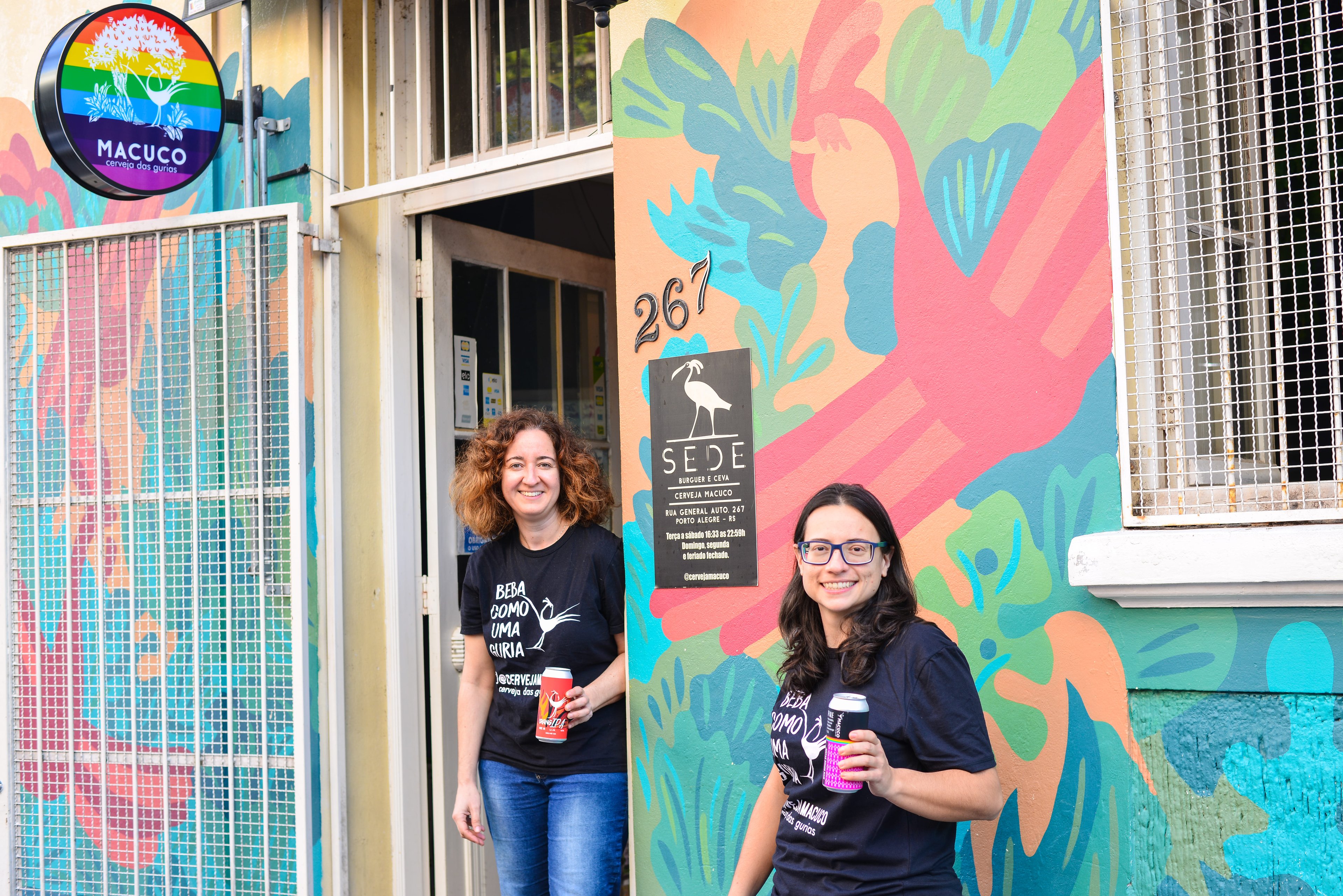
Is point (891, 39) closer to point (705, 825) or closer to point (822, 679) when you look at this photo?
point (822, 679)

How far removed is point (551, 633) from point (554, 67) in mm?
2009

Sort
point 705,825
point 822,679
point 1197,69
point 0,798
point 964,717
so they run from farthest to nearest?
point 0,798 → point 705,825 → point 1197,69 → point 822,679 → point 964,717

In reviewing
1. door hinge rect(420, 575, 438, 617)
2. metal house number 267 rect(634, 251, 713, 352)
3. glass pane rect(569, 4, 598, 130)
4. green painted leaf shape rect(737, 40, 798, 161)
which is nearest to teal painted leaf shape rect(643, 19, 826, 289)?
green painted leaf shape rect(737, 40, 798, 161)

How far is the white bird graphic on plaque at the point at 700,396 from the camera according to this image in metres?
3.60

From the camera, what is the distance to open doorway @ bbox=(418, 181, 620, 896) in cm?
471

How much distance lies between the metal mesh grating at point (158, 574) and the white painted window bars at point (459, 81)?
55cm

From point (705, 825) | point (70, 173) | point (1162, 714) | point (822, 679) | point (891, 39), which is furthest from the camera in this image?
point (70, 173)

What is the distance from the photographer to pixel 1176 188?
Answer: 3.04 meters

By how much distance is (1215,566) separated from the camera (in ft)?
8.91

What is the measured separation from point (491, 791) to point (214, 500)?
168cm

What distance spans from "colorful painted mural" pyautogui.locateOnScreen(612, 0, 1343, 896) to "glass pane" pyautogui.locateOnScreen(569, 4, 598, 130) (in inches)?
14.0

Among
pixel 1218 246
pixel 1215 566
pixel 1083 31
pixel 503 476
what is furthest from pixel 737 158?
pixel 1215 566

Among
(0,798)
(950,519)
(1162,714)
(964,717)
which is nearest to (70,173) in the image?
(0,798)

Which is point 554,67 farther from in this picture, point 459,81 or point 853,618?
point 853,618
